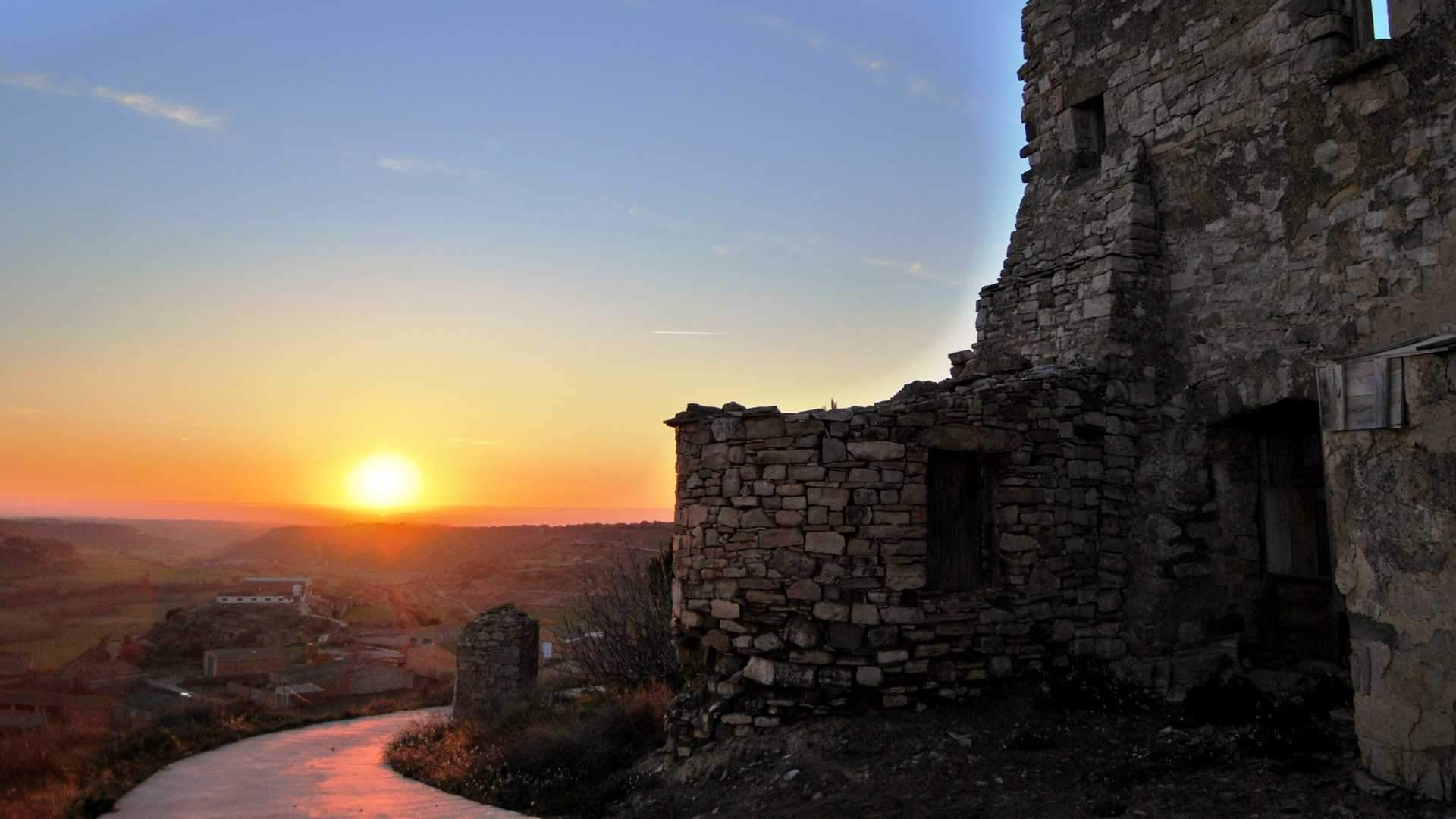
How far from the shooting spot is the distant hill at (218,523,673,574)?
58.8 meters

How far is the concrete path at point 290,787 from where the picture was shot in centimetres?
1024

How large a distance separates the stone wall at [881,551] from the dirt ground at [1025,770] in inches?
15.6

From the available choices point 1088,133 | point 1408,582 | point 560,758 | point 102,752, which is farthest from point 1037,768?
point 102,752

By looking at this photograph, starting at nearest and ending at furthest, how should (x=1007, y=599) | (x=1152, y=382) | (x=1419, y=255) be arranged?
(x=1419, y=255) → (x=1007, y=599) → (x=1152, y=382)

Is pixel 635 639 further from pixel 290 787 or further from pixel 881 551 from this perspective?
pixel 881 551

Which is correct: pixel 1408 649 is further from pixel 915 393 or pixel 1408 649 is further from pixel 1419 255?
pixel 915 393

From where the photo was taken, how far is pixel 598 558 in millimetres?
54219

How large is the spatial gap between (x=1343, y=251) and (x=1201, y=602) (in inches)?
138

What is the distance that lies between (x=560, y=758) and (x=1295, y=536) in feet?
25.6

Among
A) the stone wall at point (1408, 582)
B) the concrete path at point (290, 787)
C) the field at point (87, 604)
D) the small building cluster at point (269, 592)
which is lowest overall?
the field at point (87, 604)

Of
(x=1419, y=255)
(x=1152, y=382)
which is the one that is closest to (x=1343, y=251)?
(x=1419, y=255)

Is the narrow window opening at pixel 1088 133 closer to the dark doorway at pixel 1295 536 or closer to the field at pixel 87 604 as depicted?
the dark doorway at pixel 1295 536

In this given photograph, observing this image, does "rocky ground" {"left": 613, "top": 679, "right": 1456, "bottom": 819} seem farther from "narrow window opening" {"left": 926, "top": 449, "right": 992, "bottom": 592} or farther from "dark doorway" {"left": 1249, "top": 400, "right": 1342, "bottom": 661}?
"dark doorway" {"left": 1249, "top": 400, "right": 1342, "bottom": 661}

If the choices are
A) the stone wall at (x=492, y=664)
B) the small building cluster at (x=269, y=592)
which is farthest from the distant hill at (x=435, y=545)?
the stone wall at (x=492, y=664)
